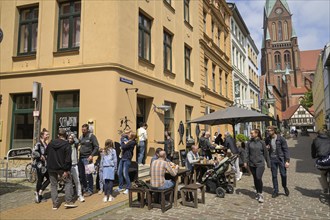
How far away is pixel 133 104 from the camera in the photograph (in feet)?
38.6

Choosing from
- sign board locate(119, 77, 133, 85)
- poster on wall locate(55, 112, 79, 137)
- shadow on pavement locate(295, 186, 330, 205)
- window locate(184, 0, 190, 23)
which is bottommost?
shadow on pavement locate(295, 186, 330, 205)

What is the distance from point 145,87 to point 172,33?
4481 mm

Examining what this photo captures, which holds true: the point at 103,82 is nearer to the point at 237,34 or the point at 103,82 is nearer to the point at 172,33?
the point at 172,33

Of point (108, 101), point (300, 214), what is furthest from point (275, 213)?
point (108, 101)

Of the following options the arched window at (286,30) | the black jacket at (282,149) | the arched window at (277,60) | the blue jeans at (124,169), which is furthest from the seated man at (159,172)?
the arched window at (286,30)

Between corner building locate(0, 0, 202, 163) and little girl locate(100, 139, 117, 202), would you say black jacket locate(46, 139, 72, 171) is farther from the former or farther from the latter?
corner building locate(0, 0, 202, 163)

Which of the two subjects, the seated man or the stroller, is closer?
the seated man

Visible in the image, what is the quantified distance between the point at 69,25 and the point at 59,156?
23.1ft

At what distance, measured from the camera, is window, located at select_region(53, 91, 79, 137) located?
11.2 meters

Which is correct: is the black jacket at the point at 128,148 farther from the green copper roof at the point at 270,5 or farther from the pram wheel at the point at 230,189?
the green copper roof at the point at 270,5

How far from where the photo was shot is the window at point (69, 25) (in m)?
11.7

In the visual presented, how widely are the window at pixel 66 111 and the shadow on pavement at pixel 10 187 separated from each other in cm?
263

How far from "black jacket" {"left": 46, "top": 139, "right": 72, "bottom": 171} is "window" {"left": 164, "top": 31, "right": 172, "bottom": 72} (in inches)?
360

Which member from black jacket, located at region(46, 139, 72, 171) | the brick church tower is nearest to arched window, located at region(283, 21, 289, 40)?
the brick church tower
